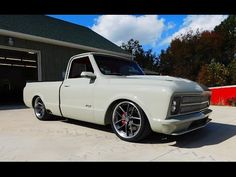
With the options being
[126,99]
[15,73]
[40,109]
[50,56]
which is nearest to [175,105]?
[126,99]

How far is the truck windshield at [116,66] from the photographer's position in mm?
5145

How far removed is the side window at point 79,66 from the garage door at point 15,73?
1005 cm

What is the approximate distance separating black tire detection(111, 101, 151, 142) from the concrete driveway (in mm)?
135

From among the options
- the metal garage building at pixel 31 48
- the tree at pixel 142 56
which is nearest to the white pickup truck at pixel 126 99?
the metal garage building at pixel 31 48

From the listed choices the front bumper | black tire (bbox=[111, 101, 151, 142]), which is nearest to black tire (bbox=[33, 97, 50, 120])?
black tire (bbox=[111, 101, 151, 142])

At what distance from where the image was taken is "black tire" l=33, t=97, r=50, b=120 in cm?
648

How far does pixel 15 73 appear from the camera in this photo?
691 inches

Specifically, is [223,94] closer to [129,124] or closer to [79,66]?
[79,66]

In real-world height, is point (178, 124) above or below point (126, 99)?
below

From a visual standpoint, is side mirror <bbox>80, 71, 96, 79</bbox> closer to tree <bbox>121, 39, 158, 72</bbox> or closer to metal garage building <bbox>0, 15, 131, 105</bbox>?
metal garage building <bbox>0, 15, 131, 105</bbox>

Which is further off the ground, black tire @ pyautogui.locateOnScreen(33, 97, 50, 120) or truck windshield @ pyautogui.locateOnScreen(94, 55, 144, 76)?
truck windshield @ pyautogui.locateOnScreen(94, 55, 144, 76)

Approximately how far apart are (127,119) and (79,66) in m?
2.08
